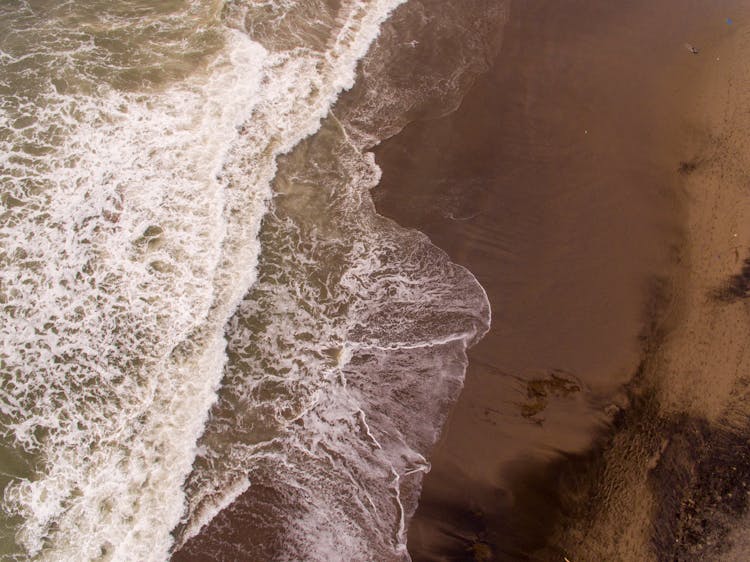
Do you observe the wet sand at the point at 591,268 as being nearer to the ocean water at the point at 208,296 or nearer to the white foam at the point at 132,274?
the ocean water at the point at 208,296

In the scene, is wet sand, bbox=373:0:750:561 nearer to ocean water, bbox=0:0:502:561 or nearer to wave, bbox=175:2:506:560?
wave, bbox=175:2:506:560

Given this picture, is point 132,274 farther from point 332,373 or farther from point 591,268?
point 591,268

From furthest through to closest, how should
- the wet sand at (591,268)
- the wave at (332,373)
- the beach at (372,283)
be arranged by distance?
the wet sand at (591,268), the beach at (372,283), the wave at (332,373)

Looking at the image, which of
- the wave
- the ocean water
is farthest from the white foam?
the wave

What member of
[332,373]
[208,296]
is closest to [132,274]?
[208,296]

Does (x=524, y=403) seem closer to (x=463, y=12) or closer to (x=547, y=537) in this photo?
(x=547, y=537)

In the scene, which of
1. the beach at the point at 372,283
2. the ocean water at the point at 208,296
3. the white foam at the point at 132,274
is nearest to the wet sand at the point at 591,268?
the beach at the point at 372,283
